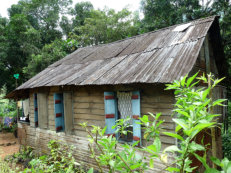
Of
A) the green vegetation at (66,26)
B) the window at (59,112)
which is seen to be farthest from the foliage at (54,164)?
the green vegetation at (66,26)

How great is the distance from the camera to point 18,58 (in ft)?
60.1

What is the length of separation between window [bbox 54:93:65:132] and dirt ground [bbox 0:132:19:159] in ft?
15.3

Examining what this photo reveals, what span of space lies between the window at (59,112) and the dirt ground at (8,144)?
467 cm

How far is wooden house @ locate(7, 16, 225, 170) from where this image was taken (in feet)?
13.3

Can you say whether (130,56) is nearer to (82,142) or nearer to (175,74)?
(175,74)

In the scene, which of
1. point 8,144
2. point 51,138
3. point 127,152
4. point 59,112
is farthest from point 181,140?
point 8,144

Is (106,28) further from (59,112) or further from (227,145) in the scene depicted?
(227,145)

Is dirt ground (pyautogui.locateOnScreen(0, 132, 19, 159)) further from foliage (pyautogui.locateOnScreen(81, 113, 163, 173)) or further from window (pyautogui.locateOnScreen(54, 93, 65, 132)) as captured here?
foliage (pyautogui.locateOnScreen(81, 113, 163, 173))

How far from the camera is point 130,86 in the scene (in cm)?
452

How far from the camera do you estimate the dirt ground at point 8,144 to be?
8.93 meters

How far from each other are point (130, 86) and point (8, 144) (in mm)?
9395

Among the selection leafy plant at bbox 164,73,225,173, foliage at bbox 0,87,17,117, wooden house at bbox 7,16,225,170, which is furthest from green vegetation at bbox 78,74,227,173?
foliage at bbox 0,87,17,117

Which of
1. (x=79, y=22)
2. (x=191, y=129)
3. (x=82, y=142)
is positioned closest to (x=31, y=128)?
(x=82, y=142)

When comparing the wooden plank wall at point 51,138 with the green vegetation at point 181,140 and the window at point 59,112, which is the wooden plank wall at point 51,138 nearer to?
the window at point 59,112
